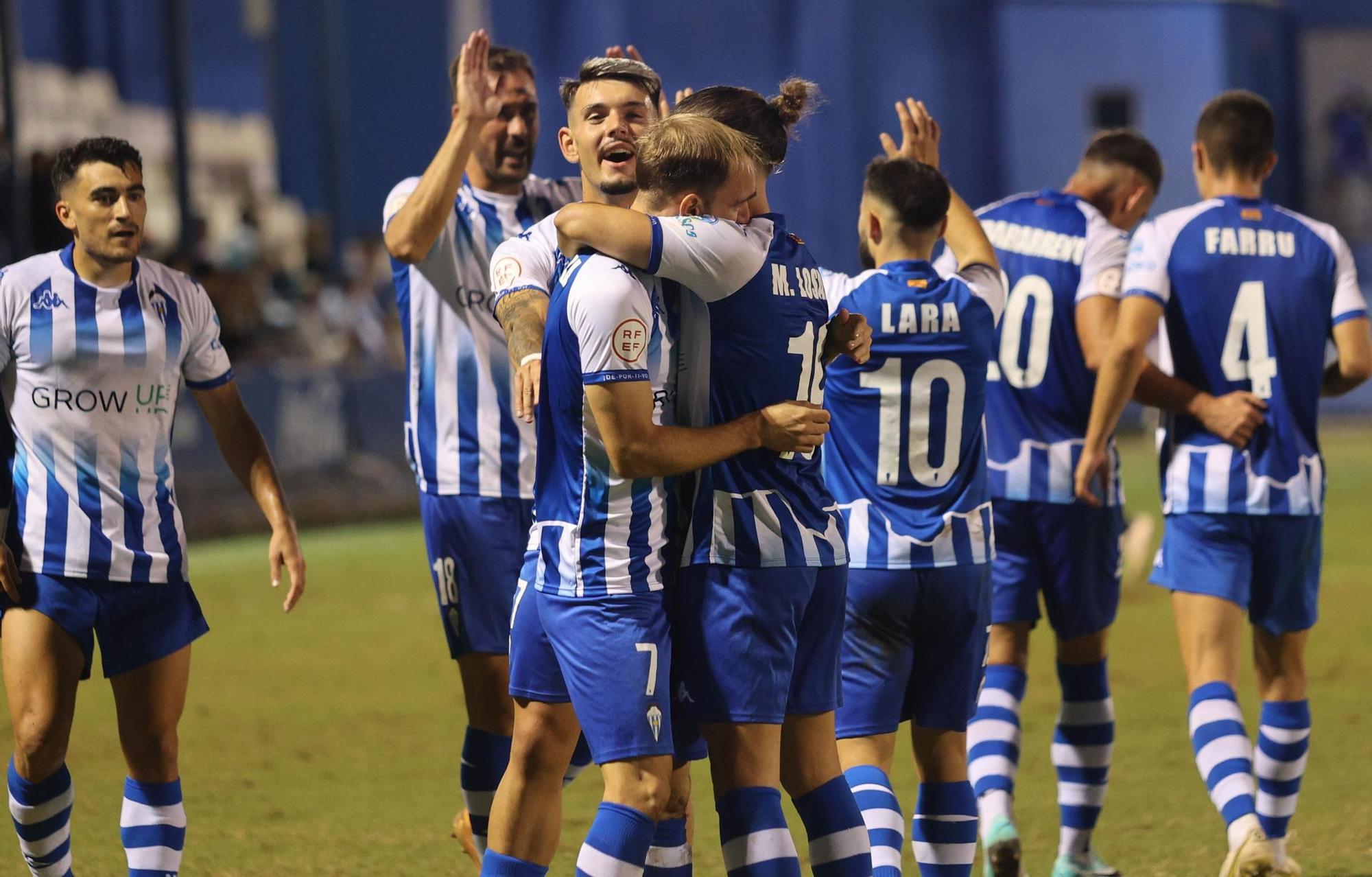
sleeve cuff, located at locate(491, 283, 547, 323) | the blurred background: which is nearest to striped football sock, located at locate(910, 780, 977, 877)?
sleeve cuff, located at locate(491, 283, 547, 323)

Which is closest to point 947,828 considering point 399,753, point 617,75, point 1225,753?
point 1225,753

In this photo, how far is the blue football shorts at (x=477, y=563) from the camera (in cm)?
527

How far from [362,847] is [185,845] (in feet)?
1.92

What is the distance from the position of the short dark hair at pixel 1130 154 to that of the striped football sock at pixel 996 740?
1.65m

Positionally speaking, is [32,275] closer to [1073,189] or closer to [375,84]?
[1073,189]

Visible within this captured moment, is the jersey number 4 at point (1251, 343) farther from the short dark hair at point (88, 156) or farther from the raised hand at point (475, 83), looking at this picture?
the short dark hair at point (88, 156)

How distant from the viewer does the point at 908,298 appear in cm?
468

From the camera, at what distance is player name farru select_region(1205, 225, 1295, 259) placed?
5438 millimetres

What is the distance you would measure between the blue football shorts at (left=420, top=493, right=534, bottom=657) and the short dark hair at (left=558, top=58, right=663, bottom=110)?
1251 mm

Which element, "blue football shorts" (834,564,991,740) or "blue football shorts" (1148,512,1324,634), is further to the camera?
"blue football shorts" (1148,512,1324,634)

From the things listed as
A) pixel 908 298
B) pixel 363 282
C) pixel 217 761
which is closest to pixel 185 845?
pixel 217 761

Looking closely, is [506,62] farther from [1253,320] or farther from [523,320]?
[1253,320]

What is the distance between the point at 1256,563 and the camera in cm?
549

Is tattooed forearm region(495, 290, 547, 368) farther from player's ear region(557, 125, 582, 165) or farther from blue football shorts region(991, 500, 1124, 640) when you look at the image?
blue football shorts region(991, 500, 1124, 640)
